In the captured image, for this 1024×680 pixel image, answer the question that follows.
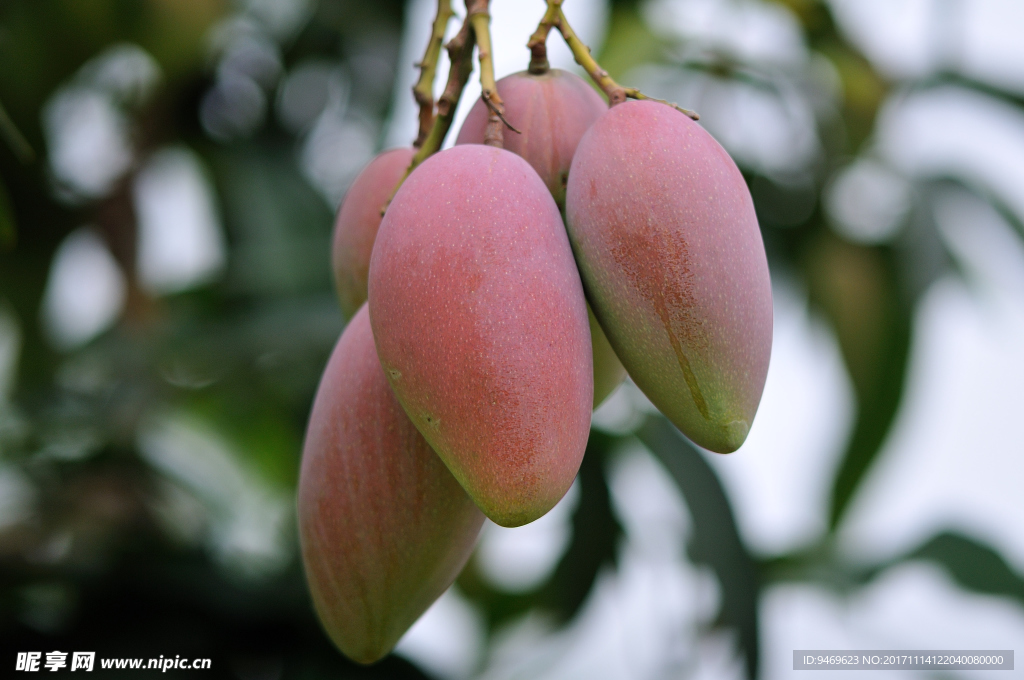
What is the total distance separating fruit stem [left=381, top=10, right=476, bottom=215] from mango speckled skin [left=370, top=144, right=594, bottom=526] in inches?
2.1

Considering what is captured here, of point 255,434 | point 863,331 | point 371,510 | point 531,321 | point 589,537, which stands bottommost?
point 255,434

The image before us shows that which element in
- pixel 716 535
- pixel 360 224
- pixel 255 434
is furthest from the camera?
pixel 255 434

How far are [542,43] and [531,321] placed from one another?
14 centimetres

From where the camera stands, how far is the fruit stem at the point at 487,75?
308 millimetres

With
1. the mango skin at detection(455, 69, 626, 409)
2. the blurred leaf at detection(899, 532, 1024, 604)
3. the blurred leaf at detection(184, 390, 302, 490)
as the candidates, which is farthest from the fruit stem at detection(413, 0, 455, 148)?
the blurred leaf at detection(899, 532, 1024, 604)

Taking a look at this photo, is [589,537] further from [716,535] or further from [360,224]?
[360,224]

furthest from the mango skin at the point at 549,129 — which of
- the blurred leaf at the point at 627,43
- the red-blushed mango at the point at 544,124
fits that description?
the blurred leaf at the point at 627,43

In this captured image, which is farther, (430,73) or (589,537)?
(589,537)

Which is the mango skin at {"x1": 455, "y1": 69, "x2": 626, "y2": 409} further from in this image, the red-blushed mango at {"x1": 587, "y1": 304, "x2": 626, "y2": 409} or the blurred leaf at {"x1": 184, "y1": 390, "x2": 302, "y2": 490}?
the blurred leaf at {"x1": 184, "y1": 390, "x2": 302, "y2": 490}

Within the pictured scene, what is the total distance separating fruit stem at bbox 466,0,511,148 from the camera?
0.31 meters

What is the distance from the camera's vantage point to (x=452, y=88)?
12.6 inches

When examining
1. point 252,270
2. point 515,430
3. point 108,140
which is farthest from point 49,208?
point 515,430

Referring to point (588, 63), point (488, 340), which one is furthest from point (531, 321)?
point (588, 63)

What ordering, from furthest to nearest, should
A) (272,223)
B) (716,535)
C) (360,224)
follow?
1. (272,223)
2. (716,535)
3. (360,224)
